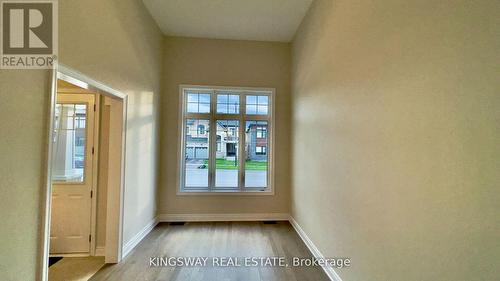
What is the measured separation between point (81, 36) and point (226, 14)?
233 cm

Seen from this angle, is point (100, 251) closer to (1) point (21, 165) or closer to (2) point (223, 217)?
(2) point (223, 217)

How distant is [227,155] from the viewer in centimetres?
471

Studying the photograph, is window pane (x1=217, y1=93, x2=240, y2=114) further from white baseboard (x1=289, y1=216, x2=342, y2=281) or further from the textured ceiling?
white baseboard (x1=289, y1=216, x2=342, y2=281)

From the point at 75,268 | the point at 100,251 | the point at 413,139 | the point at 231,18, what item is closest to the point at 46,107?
the point at 75,268

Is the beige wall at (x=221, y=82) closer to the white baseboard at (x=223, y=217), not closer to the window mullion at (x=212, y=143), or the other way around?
the white baseboard at (x=223, y=217)

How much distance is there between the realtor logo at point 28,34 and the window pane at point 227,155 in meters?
3.16

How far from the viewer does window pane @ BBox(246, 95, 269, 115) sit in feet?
15.6

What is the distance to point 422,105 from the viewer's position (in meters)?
1.33

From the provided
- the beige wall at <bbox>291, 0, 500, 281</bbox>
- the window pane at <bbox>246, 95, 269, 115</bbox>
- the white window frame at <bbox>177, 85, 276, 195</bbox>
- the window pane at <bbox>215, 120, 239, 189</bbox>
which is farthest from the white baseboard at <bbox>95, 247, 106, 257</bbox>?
the window pane at <bbox>246, 95, 269, 115</bbox>

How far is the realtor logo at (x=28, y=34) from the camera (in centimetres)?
143

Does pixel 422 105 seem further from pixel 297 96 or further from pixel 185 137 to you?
pixel 185 137

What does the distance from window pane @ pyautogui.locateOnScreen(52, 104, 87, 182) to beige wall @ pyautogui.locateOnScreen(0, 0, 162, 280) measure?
68cm

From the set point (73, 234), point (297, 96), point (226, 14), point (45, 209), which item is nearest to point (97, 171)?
point (73, 234)

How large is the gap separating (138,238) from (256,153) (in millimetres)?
2598
